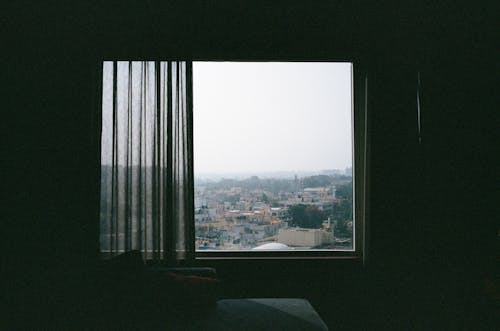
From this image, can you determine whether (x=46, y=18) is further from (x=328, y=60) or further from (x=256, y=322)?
(x=256, y=322)

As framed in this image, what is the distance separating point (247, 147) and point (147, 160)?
2.64 ft

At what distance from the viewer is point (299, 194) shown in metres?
3.46

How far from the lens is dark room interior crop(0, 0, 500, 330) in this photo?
3299 mm

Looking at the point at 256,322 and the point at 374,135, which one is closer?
the point at 256,322

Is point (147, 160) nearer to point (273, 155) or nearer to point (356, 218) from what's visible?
point (273, 155)

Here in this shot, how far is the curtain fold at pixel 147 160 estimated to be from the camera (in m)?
3.26

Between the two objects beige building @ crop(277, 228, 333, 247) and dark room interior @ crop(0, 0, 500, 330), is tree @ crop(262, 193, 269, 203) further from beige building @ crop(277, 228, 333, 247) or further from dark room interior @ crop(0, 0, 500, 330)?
dark room interior @ crop(0, 0, 500, 330)

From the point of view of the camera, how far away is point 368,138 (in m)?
3.35

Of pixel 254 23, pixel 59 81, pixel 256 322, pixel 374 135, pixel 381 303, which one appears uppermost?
pixel 254 23

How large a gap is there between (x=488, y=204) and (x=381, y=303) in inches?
44.5

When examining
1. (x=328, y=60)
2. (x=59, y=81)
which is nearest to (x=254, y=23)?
(x=328, y=60)

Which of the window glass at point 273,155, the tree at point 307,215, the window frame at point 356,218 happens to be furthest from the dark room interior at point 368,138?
the tree at point 307,215

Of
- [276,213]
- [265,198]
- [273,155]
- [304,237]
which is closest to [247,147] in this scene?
[273,155]

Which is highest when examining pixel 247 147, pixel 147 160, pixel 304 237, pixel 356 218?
pixel 247 147
